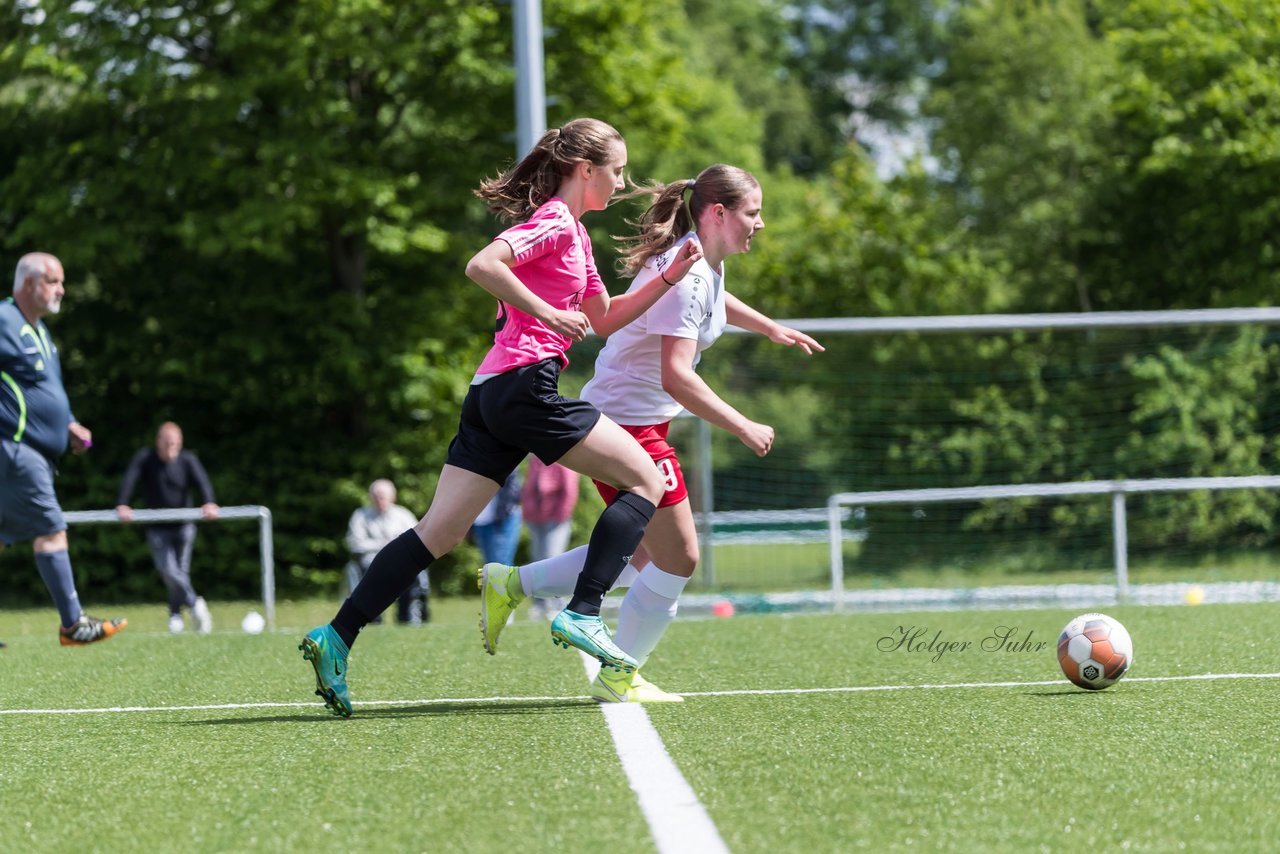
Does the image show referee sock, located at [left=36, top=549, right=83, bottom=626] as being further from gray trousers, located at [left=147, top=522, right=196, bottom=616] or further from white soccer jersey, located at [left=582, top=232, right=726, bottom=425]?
gray trousers, located at [left=147, top=522, right=196, bottom=616]

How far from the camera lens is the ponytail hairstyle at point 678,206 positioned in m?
5.55

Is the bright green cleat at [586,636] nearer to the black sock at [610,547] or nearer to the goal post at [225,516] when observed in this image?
the black sock at [610,547]

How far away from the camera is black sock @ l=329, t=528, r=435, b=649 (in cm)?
510

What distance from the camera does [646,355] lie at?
5.50 metres

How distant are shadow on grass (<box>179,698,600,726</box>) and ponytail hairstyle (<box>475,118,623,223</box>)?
Answer: 5.20 feet

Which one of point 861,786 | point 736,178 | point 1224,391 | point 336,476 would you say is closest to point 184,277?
point 336,476

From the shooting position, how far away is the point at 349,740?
4.56 metres

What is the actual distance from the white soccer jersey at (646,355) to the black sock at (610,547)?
1.42ft

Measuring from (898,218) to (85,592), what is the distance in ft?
51.0

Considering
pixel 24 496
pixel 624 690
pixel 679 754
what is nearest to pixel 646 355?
pixel 624 690

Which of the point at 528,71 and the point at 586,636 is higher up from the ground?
the point at 528,71

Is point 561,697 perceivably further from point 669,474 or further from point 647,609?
point 669,474

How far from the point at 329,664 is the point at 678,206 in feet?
6.38
